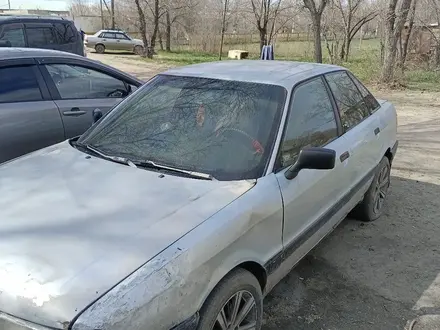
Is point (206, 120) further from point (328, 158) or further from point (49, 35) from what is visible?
point (49, 35)

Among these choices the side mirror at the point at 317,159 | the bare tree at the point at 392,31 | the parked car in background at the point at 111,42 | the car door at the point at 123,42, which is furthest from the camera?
the car door at the point at 123,42

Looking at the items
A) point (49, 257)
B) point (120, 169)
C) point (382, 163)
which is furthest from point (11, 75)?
point (382, 163)

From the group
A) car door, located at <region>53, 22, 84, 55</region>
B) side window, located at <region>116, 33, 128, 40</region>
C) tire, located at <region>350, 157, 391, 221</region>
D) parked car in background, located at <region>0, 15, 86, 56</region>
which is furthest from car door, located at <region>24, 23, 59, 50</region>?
side window, located at <region>116, 33, 128, 40</region>

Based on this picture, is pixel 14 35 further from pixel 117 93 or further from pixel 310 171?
pixel 310 171

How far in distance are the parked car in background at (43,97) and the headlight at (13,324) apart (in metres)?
2.91

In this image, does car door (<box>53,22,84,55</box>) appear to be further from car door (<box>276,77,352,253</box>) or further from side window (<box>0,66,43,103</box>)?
car door (<box>276,77,352,253</box>)

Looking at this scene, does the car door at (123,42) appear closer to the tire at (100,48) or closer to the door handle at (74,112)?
the tire at (100,48)

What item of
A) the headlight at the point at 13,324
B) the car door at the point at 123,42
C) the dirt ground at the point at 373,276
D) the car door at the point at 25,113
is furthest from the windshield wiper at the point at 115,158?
the car door at the point at 123,42

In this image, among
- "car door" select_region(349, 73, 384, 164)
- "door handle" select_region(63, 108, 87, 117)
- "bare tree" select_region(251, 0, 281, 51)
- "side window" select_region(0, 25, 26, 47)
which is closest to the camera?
"car door" select_region(349, 73, 384, 164)

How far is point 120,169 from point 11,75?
2.52 meters

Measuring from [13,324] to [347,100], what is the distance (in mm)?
3199

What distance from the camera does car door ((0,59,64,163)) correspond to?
436 centimetres

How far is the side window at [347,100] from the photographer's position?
12.4ft

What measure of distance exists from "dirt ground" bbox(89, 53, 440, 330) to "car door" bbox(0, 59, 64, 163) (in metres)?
2.81
